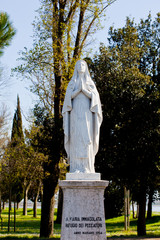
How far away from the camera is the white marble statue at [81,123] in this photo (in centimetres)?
812

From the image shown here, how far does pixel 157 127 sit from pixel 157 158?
3.99ft

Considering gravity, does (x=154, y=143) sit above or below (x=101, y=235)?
above

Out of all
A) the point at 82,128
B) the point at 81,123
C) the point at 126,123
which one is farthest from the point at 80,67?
the point at 126,123

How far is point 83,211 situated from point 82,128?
1759 millimetres

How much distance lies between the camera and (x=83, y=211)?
746 cm

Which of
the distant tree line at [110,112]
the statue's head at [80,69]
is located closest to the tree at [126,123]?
the distant tree line at [110,112]

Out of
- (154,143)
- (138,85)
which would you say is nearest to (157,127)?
(154,143)

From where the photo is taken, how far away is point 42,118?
17.2 meters

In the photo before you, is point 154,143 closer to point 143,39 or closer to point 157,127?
point 157,127

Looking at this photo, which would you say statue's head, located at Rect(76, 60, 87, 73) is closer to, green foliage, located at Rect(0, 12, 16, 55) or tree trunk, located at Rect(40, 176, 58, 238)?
green foliage, located at Rect(0, 12, 16, 55)

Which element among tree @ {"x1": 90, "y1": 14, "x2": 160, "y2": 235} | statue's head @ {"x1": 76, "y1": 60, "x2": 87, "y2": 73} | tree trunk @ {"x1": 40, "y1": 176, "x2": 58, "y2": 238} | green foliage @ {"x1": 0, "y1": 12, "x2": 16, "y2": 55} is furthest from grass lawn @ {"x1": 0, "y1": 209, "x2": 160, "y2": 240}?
statue's head @ {"x1": 76, "y1": 60, "x2": 87, "y2": 73}

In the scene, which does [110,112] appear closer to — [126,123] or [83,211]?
[126,123]

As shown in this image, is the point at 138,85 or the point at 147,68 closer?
the point at 138,85

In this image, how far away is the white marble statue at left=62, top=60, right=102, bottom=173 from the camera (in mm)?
8117
